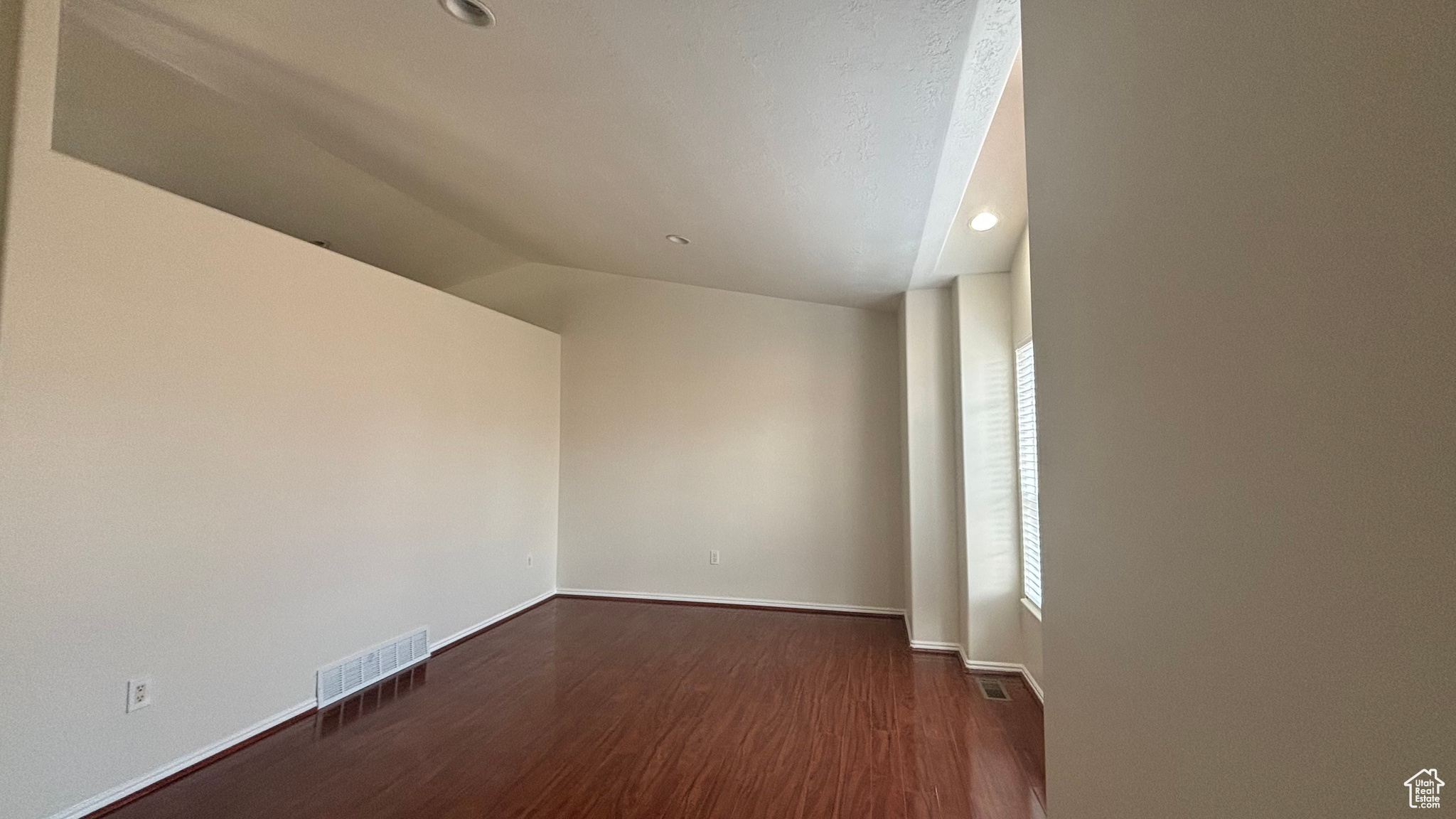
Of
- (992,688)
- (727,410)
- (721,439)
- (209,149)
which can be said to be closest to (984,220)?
(992,688)

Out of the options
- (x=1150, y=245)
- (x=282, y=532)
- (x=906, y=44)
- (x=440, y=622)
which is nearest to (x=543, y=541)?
(x=440, y=622)

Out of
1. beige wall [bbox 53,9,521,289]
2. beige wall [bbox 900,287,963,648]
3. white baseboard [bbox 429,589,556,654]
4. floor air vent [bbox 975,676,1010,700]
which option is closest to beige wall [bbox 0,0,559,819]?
white baseboard [bbox 429,589,556,654]

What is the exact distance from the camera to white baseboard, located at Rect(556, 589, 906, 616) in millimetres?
4715

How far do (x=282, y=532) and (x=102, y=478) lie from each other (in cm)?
78

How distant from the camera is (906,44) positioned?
59.9 inches

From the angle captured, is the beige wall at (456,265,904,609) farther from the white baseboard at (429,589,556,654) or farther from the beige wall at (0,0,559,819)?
the beige wall at (0,0,559,819)

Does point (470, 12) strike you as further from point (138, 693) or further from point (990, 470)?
point (990, 470)

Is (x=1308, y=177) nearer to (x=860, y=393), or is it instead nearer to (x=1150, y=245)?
(x=1150, y=245)

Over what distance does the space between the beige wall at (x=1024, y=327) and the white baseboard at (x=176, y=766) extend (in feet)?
12.9

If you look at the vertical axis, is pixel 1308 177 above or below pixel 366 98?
below

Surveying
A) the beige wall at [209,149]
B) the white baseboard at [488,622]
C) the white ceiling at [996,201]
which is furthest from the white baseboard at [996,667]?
the beige wall at [209,149]

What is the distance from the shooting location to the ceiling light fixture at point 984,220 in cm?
264

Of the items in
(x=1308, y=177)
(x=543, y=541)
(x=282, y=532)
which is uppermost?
(x=1308, y=177)

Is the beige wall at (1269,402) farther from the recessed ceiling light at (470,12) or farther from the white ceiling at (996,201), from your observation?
the recessed ceiling light at (470,12)
